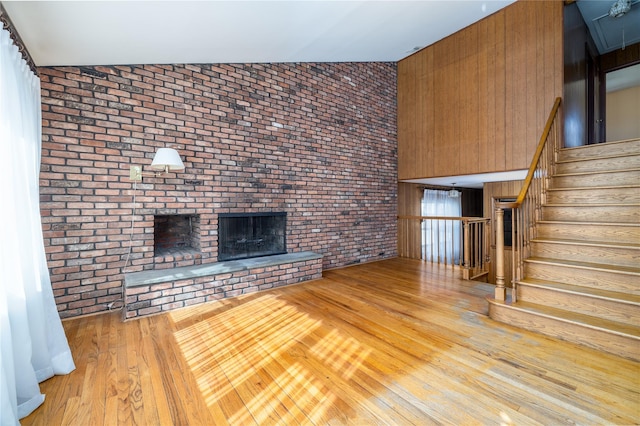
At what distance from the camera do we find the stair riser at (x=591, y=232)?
266 centimetres

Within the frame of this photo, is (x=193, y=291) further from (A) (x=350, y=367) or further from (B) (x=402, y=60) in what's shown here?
(B) (x=402, y=60)

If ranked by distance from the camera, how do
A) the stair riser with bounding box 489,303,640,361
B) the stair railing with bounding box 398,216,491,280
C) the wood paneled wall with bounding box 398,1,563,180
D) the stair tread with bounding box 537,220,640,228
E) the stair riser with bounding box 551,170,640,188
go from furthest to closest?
the stair railing with bounding box 398,216,491,280 → the wood paneled wall with bounding box 398,1,563,180 → the stair riser with bounding box 551,170,640,188 → the stair tread with bounding box 537,220,640,228 → the stair riser with bounding box 489,303,640,361

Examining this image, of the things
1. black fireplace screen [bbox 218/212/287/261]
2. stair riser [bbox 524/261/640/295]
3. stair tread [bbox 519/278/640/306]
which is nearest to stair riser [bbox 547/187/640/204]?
stair riser [bbox 524/261/640/295]

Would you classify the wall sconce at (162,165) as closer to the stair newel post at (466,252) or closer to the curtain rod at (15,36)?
the curtain rod at (15,36)

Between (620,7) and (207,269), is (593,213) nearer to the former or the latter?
(620,7)

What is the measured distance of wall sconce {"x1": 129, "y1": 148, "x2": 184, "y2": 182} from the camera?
2898mm

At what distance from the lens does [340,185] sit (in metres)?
4.95

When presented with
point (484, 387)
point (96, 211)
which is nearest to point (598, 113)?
point (484, 387)

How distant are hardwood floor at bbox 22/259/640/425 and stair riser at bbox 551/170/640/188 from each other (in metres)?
1.96

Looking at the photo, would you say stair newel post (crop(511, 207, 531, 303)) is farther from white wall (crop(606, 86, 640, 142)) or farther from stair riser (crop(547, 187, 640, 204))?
white wall (crop(606, 86, 640, 142))

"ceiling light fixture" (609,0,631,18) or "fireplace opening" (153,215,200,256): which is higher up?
"ceiling light fixture" (609,0,631,18)

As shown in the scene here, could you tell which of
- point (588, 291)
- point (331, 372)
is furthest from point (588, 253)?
point (331, 372)

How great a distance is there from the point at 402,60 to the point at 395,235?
11.5 ft

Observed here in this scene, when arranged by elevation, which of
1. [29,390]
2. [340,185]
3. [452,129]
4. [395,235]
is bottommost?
[29,390]
